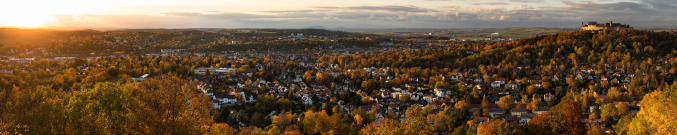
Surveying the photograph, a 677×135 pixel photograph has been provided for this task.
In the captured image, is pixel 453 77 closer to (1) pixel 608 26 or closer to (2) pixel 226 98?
(2) pixel 226 98

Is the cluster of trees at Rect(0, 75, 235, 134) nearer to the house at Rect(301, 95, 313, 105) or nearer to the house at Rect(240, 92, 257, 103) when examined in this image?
the house at Rect(240, 92, 257, 103)

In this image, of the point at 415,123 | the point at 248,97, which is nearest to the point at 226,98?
the point at 248,97

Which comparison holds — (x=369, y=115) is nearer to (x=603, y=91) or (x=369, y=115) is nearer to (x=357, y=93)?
(x=357, y=93)

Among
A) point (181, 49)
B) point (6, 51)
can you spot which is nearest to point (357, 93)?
point (6, 51)

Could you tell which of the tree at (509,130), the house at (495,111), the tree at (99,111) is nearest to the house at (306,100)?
the house at (495,111)

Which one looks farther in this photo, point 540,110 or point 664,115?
point 540,110

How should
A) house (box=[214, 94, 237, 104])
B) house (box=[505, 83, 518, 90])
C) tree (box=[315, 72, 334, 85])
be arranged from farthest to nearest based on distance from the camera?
tree (box=[315, 72, 334, 85])
house (box=[505, 83, 518, 90])
house (box=[214, 94, 237, 104])

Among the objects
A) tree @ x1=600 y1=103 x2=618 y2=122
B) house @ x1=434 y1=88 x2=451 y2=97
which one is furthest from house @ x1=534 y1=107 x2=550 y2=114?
house @ x1=434 y1=88 x2=451 y2=97

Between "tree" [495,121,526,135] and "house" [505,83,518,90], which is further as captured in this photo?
"house" [505,83,518,90]
